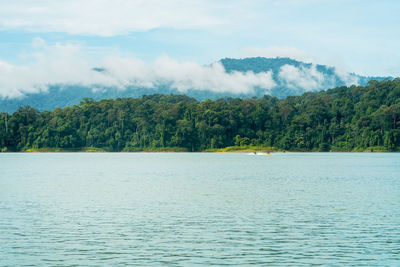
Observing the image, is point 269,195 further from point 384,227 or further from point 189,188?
point 384,227

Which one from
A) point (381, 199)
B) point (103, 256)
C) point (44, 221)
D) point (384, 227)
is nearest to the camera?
point (103, 256)

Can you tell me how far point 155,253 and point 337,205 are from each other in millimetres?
19245

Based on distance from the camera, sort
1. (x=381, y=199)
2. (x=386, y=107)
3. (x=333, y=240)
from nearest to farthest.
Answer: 1. (x=333, y=240)
2. (x=381, y=199)
3. (x=386, y=107)

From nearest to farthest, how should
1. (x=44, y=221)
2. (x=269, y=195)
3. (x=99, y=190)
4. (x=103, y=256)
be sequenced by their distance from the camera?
1. (x=103, y=256)
2. (x=44, y=221)
3. (x=269, y=195)
4. (x=99, y=190)

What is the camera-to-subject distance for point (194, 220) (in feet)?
98.5

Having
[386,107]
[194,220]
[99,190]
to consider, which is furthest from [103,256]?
[386,107]

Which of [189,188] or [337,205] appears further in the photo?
[189,188]

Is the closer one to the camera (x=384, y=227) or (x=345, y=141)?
(x=384, y=227)

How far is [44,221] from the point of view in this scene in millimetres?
29641

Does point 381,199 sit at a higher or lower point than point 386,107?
lower

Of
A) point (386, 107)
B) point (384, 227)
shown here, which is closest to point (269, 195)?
point (384, 227)

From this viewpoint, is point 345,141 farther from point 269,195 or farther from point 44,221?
point 44,221

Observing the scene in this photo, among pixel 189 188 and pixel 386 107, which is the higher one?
pixel 386 107

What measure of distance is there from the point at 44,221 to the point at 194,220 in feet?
29.4
